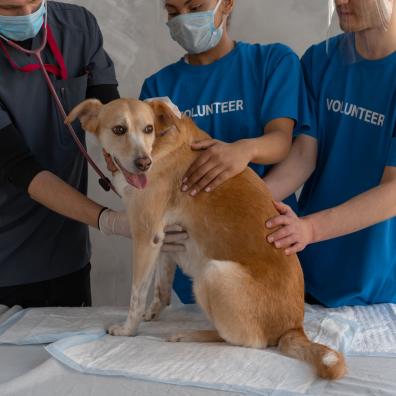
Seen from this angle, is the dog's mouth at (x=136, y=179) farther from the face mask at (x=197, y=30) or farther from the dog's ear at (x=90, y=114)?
the face mask at (x=197, y=30)

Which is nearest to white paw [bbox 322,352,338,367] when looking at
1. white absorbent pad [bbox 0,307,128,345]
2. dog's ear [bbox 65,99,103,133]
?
white absorbent pad [bbox 0,307,128,345]

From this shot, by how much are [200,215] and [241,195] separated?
0.12m

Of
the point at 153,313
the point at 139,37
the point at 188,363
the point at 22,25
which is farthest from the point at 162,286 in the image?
the point at 139,37

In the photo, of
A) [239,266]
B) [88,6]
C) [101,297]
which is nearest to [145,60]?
[88,6]

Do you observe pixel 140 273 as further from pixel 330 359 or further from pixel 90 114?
pixel 330 359

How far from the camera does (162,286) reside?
1.68 meters

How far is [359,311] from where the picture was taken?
1616mm

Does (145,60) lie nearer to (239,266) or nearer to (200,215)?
(200,215)

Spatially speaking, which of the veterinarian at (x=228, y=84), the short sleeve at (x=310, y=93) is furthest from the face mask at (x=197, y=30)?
the short sleeve at (x=310, y=93)

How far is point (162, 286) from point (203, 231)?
0.28 metres

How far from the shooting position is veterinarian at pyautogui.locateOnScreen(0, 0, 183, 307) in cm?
165

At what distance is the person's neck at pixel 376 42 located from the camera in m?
1.54

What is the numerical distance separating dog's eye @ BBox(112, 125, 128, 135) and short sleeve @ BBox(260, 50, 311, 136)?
0.44m

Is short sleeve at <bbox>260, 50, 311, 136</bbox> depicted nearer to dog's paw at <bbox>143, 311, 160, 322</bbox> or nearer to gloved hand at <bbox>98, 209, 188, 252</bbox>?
gloved hand at <bbox>98, 209, 188, 252</bbox>
